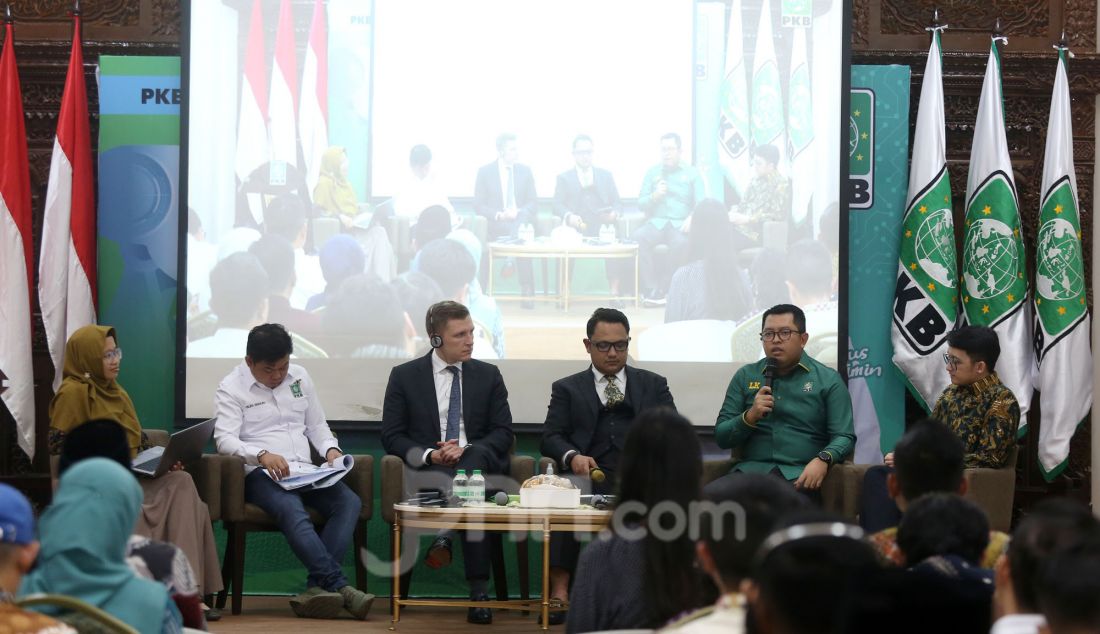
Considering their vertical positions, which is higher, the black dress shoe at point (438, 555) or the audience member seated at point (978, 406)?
the audience member seated at point (978, 406)

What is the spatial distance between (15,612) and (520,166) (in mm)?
4055

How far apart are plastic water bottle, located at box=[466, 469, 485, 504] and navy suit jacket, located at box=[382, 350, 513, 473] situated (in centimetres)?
47

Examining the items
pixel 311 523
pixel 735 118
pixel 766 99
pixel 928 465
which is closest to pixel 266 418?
pixel 311 523

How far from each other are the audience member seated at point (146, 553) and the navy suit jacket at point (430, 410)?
2210 mm

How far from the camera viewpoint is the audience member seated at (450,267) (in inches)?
225

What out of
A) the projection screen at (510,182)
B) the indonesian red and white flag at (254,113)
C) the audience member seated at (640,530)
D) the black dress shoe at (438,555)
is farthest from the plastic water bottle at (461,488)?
the audience member seated at (640,530)

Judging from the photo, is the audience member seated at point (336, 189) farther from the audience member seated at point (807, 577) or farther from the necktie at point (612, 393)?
the audience member seated at point (807, 577)

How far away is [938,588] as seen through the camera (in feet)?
6.00

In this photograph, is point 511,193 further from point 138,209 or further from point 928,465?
point 928,465

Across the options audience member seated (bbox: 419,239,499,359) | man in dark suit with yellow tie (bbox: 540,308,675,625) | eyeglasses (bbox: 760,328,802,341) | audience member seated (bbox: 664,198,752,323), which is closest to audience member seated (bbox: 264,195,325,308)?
audience member seated (bbox: 419,239,499,359)

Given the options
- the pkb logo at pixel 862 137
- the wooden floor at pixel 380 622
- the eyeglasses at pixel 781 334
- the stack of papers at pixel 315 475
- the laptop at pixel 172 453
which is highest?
the pkb logo at pixel 862 137

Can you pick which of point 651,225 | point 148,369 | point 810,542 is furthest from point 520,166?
point 810,542

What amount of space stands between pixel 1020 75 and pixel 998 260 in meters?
0.92

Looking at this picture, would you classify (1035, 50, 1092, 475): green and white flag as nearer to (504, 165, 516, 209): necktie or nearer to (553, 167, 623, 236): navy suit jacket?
(553, 167, 623, 236): navy suit jacket
